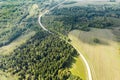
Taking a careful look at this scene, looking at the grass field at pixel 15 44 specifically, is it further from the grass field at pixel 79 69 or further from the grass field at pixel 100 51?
the grass field at pixel 79 69

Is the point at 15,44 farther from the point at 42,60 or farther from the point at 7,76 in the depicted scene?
the point at 7,76

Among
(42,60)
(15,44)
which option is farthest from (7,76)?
(15,44)

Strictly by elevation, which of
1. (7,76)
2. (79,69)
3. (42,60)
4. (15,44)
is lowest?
(7,76)

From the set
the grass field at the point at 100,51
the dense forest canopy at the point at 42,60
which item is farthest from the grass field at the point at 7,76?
the grass field at the point at 100,51

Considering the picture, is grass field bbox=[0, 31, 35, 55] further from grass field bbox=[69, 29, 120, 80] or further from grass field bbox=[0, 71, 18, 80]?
grass field bbox=[69, 29, 120, 80]

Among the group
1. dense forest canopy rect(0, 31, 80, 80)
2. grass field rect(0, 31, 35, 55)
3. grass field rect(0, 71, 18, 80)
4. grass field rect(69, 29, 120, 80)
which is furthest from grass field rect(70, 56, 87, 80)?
grass field rect(0, 31, 35, 55)
